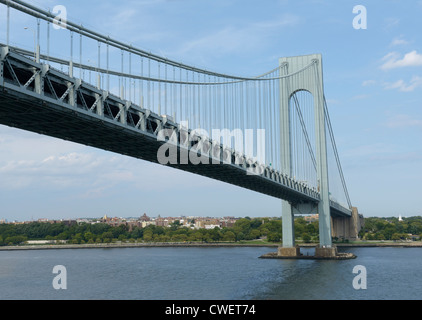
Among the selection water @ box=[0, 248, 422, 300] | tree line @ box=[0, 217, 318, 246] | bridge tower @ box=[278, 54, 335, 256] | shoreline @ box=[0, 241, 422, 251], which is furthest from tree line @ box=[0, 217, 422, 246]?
water @ box=[0, 248, 422, 300]

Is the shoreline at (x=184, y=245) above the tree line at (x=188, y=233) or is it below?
below

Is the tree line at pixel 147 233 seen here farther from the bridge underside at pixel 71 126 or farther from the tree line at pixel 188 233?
the bridge underside at pixel 71 126

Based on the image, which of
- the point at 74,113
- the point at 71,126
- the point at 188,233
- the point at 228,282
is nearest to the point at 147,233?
the point at 188,233

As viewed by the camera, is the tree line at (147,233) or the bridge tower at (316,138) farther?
the tree line at (147,233)

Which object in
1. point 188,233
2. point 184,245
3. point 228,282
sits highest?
point 188,233

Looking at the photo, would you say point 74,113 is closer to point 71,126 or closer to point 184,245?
point 71,126

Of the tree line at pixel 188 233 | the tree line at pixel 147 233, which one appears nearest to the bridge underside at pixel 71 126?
the tree line at pixel 188 233
